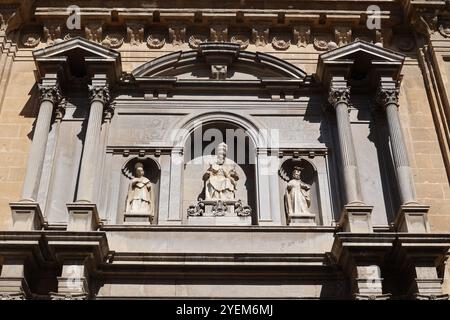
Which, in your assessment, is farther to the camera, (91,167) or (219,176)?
(219,176)

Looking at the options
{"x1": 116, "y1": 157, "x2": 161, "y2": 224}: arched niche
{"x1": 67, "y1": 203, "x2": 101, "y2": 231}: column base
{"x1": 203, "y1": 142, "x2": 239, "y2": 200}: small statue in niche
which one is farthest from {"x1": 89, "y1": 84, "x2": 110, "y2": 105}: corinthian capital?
{"x1": 67, "y1": 203, "x2": 101, "y2": 231}: column base

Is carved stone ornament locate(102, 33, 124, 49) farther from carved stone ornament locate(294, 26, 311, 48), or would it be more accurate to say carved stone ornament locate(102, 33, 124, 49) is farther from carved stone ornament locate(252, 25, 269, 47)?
carved stone ornament locate(294, 26, 311, 48)

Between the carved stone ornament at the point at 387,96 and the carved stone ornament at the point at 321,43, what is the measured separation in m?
2.23

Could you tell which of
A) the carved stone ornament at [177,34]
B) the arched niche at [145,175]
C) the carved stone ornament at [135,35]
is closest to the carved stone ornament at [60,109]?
the arched niche at [145,175]

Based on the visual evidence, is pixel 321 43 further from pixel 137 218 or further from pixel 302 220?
pixel 137 218

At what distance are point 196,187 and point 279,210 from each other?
206 centimetres

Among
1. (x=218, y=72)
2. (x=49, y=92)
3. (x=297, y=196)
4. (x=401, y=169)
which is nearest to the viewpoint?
(x=401, y=169)

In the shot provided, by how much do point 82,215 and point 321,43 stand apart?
7.65 m

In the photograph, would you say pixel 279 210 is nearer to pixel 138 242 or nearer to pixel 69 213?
pixel 138 242

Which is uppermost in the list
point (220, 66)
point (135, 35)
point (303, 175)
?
point (135, 35)

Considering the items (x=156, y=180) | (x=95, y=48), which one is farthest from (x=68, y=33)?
(x=156, y=180)

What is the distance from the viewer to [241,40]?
1725 cm

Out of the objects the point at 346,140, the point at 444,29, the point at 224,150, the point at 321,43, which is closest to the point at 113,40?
the point at 224,150

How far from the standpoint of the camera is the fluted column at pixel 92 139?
13.6 m
